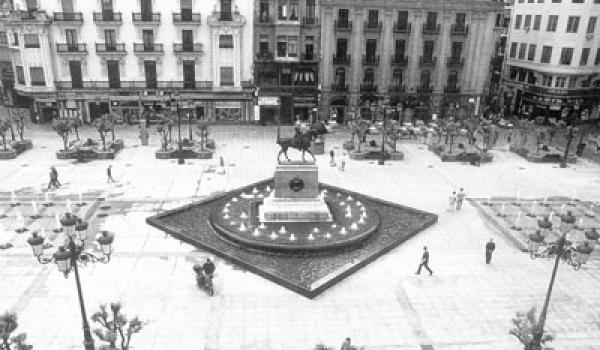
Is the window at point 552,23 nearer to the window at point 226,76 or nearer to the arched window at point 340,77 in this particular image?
the arched window at point 340,77

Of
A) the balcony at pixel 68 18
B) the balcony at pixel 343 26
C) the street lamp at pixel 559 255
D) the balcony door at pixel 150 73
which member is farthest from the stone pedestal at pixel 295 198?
the balcony at pixel 68 18

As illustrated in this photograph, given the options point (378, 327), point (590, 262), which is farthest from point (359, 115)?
point (378, 327)

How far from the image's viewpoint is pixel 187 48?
54344 millimetres

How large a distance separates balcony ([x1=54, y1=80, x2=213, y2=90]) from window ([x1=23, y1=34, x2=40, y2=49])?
4.18 meters

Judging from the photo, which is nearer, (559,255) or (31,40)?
(559,255)

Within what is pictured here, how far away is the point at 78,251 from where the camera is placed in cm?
1508

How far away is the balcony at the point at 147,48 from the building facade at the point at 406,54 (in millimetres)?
17919

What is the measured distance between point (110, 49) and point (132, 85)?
4316 mm

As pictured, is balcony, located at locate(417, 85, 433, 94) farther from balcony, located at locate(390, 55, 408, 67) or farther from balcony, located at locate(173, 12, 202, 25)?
balcony, located at locate(173, 12, 202, 25)

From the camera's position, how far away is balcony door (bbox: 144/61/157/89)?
2153 inches

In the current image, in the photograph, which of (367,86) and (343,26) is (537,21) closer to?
(367,86)

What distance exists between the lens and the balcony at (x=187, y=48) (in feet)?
178

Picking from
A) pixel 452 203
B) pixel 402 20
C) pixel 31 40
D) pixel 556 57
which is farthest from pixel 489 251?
pixel 31 40

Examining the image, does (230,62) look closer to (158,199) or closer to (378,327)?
(158,199)
